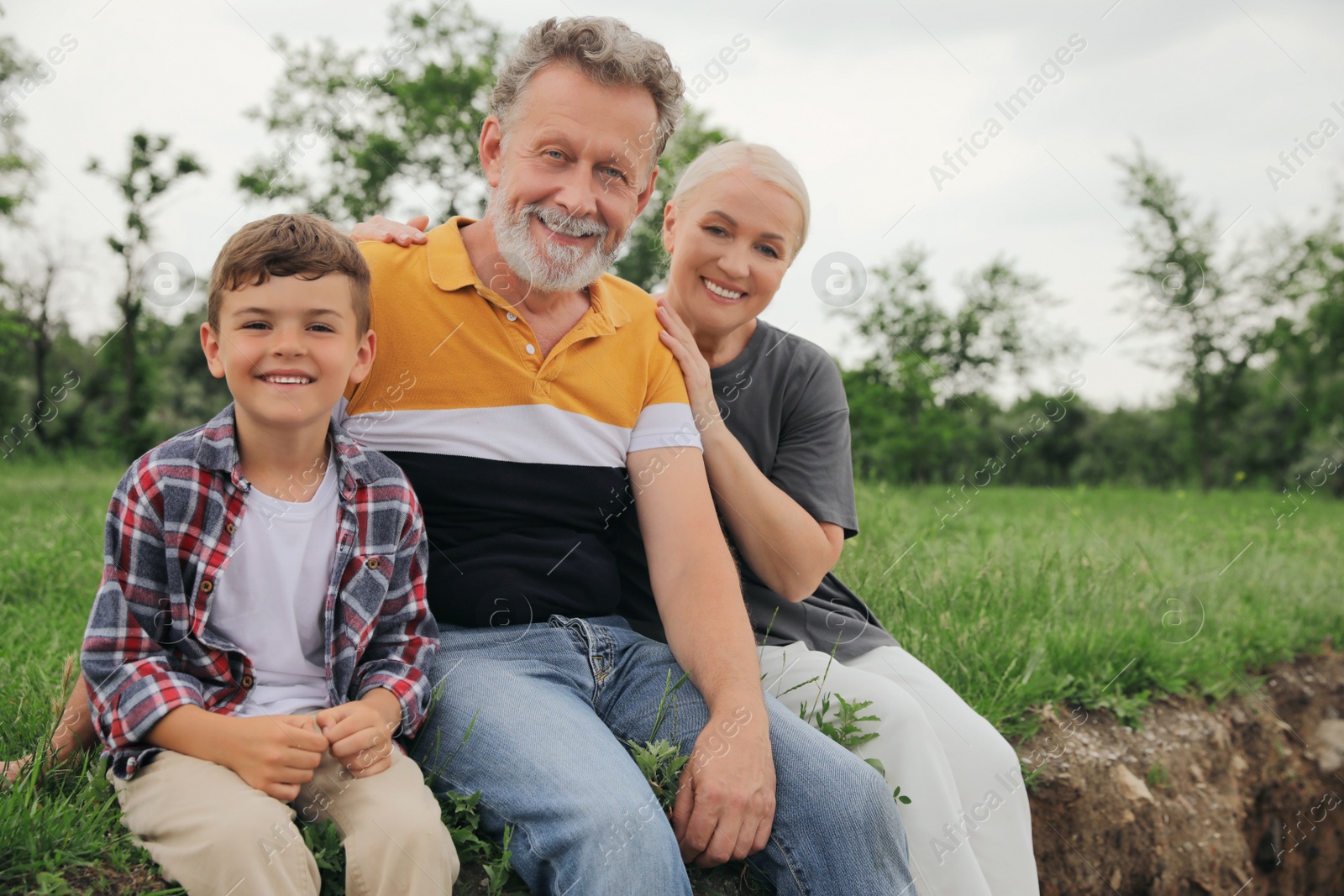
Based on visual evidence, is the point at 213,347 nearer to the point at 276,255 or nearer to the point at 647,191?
the point at 276,255

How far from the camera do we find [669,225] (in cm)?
317

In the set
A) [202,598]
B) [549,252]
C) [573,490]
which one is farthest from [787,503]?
[202,598]

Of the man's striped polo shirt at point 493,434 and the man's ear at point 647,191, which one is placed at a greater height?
the man's ear at point 647,191

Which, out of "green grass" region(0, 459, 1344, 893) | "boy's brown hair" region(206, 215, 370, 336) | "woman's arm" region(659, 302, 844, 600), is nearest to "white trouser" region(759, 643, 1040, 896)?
"woman's arm" region(659, 302, 844, 600)

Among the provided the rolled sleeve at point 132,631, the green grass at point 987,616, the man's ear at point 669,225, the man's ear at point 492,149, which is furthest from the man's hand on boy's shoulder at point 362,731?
the man's ear at point 669,225

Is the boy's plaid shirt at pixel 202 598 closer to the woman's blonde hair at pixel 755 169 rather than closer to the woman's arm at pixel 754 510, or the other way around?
the woman's arm at pixel 754 510

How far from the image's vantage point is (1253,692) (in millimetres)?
4703

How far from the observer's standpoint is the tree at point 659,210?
1003 centimetres

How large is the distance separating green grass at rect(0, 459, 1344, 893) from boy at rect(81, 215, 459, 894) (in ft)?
0.89

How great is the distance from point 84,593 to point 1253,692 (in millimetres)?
5553

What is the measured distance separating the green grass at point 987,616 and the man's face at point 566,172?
162 cm

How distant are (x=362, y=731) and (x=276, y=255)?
978 millimetres

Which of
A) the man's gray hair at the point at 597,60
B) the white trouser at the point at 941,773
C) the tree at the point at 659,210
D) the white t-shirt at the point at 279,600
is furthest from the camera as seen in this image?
the tree at the point at 659,210

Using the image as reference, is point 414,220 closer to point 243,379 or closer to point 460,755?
point 243,379
